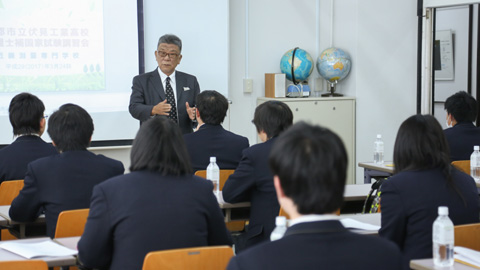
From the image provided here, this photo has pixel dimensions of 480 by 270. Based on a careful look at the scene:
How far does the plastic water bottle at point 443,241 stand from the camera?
2.55m

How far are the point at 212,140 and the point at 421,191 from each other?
201cm

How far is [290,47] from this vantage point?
307 inches

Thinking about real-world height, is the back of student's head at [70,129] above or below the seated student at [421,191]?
above

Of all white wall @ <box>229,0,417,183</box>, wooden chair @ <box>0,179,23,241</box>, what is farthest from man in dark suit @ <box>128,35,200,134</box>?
wooden chair @ <box>0,179,23,241</box>

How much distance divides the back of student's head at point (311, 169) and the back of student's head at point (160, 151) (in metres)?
0.99

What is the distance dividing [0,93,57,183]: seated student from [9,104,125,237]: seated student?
0.73 metres

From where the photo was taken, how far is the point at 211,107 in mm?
4504

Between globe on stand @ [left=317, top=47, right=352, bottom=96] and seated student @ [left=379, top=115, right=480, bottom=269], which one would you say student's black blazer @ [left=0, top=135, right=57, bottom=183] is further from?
globe on stand @ [left=317, top=47, right=352, bottom=96]

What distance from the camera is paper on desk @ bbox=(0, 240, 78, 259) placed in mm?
2656

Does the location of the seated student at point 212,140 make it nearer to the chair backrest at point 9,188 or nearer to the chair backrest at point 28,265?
the chair backrest at point 9,188

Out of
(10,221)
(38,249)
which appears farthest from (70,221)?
(10,221)

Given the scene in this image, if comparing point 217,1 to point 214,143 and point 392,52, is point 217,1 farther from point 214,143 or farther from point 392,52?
point 214,143

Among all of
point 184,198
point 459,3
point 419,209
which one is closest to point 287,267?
point 184,198

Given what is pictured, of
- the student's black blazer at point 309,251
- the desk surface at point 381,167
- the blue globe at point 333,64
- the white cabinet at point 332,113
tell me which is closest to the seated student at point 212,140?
the desk surface at point 381,167
